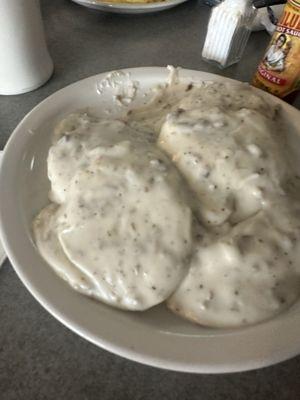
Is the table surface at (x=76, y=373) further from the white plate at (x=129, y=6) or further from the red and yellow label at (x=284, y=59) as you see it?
the white plate at (x=129, y=6)

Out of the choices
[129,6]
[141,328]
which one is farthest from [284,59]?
[141,328]

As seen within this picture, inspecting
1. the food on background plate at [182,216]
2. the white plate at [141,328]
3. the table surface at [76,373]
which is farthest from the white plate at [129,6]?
the table surface at [76,373]

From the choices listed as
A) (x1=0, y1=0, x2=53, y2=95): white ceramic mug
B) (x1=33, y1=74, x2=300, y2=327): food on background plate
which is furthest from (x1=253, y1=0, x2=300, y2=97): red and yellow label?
(x1=0, y1=0, x2=53, y2=95): white ceramic mug

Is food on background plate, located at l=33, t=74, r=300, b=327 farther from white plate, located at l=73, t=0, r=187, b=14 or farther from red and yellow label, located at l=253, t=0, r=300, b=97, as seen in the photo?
white plate, located at l=73, t=0, r=187, b=14

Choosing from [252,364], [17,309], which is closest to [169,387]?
[252,364]

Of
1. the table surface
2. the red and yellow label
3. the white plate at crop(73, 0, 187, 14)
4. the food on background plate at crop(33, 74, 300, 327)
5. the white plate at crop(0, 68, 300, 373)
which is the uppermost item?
the red and yellow label

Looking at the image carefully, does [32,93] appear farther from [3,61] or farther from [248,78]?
[248,78]

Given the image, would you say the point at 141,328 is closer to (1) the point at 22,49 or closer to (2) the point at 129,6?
(1) the point at 22,49
